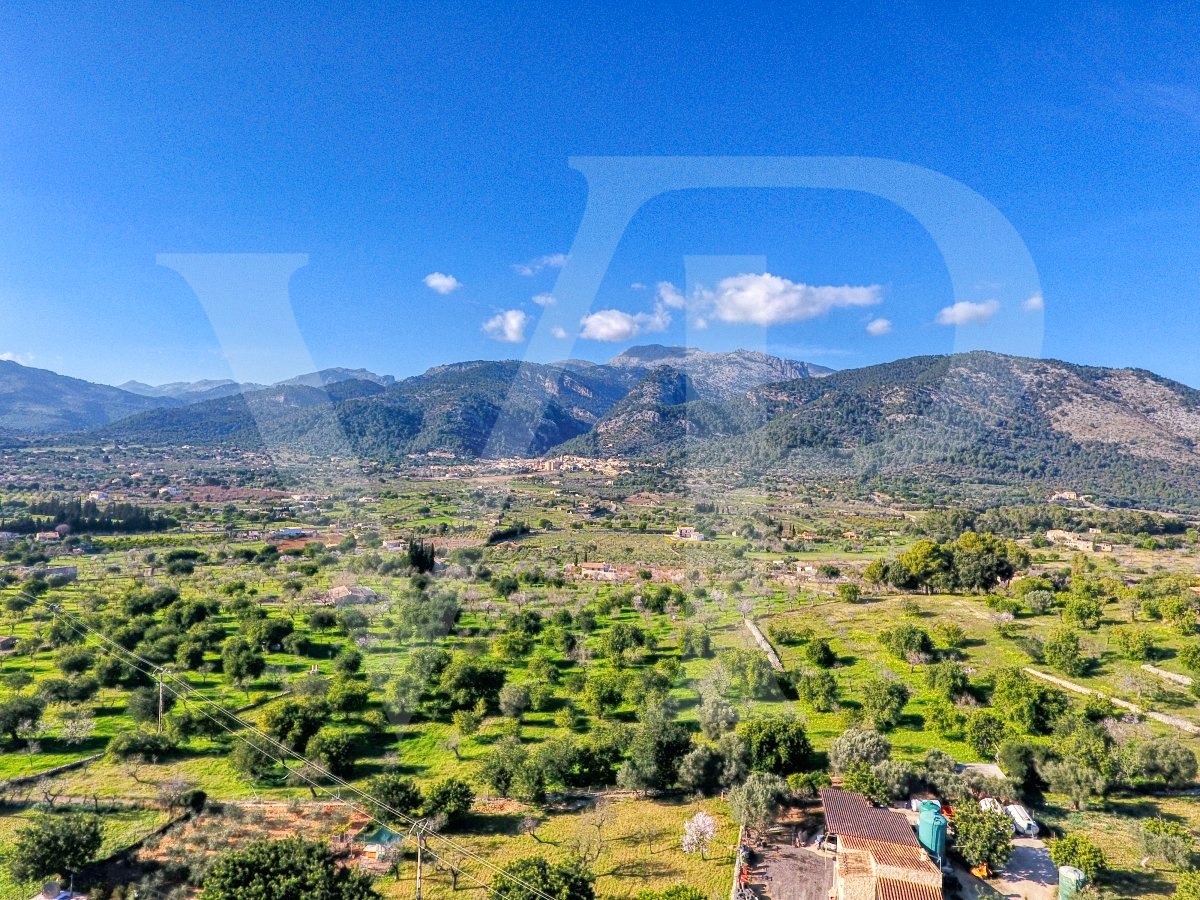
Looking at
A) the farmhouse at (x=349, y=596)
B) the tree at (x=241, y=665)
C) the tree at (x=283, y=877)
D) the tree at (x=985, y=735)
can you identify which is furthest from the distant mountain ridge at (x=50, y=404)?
the tree at (x=985, y=735)

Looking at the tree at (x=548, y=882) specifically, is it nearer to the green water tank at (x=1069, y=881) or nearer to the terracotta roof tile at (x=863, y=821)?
the terracotta roof tile at (x=863, y=821)

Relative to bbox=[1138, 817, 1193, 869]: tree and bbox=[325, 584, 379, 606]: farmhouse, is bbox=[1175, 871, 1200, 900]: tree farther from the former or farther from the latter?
bbox=[325, 584, 379, 606]: farmhouse

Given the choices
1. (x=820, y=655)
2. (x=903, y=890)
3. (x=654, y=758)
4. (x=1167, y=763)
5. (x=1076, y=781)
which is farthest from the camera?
(x=820, y=655)

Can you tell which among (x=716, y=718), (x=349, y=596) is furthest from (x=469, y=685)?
(x=349, y=596)

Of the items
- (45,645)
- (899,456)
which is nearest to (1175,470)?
(899,456)

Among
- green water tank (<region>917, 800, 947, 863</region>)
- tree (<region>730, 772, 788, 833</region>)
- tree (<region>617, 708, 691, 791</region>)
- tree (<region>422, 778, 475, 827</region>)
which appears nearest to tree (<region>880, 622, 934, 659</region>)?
tree (<region>617, 708, 691, 791</region>)

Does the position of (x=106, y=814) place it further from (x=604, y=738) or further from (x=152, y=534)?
(x=152, y=534)

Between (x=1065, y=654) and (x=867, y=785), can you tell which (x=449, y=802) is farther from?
(x=1065, y=654)
